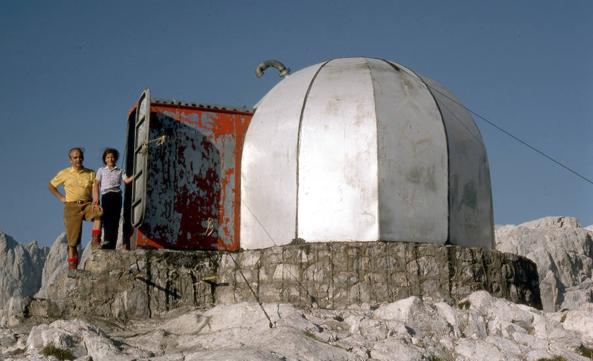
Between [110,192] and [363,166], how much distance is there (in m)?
3.31

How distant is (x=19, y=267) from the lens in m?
58.1

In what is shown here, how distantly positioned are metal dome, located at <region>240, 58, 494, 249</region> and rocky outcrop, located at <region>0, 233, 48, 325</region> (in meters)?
48.2

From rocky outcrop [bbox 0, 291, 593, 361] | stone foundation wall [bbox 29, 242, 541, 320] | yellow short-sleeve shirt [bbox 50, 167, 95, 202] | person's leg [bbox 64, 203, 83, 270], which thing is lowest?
rocky outcrop [bbox 0, 291, 593, 361]

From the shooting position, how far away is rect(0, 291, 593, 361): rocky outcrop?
8.45 meters

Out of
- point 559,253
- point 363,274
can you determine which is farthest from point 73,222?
point 559,253

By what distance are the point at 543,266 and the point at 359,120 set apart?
90.1 ft

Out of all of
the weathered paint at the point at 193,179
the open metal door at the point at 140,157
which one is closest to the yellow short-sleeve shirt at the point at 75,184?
the open metal door at the point at 140,157

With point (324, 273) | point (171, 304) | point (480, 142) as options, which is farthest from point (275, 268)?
point (480, 142)

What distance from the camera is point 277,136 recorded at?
11602mm

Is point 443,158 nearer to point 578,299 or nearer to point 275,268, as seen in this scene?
point 275,268

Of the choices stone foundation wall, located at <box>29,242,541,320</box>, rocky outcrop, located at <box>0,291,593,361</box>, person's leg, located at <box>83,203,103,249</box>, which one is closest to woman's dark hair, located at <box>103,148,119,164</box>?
person's leg, located at <box>83,203,103,249</box>

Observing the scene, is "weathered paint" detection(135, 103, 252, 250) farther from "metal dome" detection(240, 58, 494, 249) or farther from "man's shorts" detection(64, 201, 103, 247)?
"man's shorts" detection(64, 201, 103, 247)

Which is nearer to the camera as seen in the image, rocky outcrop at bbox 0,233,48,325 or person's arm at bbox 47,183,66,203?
person's arm at bbox 47,183,66,203

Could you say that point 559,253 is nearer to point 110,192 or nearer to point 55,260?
point 110,192
